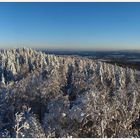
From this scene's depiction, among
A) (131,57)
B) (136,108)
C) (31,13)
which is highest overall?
(31,13)

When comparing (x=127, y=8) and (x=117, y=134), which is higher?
(x=127, y=8)

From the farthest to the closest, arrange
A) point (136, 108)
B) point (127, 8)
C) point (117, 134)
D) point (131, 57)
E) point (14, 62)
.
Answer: point (14, 62)
point (131, 57)
point (127, 8)
point (136, 108)
point (117, 134)

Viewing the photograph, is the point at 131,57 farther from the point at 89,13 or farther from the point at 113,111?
the point at 113,111

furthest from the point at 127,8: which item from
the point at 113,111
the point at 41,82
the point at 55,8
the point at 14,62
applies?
the point at 14,62

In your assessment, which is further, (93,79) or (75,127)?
(93,79)

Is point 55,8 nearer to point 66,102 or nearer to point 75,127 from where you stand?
point 66,102

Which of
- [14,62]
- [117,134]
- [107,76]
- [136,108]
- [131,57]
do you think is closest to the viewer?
[117,134]

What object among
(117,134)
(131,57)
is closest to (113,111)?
(117,134)
